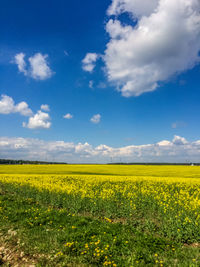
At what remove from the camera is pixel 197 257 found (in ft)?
19.1

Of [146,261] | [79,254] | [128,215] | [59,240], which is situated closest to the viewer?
[146,261]

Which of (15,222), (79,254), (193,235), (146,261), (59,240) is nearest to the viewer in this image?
(146,261)

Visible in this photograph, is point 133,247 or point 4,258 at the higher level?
point 133,247

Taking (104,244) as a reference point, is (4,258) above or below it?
below

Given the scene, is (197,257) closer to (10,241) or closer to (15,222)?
(10,241)

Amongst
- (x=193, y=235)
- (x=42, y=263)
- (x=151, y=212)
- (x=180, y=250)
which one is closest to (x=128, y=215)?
(x=151, y=212)

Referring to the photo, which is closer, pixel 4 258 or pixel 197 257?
pixel 197 257

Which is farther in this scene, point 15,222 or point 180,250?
point 15,222

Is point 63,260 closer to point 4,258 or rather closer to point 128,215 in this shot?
point 4,258

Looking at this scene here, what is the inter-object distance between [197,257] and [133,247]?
2012 mm

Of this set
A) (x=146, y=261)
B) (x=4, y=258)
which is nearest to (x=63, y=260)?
(x=4, y=258)

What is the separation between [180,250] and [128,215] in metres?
4.03

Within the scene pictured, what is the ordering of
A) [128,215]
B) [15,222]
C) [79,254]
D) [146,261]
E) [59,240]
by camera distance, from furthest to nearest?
[128,215] → [15,222] → [59,240] → [79,254] → [146,261]

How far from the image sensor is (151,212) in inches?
409
